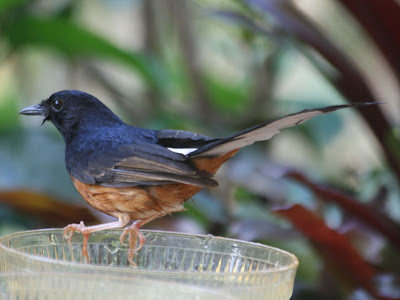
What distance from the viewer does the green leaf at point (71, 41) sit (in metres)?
2.33

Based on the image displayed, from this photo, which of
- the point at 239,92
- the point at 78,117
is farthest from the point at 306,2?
the point at 78,117

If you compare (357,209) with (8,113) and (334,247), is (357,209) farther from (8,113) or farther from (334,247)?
(8,113)

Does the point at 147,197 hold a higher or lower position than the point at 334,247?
higher

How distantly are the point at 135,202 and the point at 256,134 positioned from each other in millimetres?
275

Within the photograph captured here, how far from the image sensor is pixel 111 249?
3.18 ft

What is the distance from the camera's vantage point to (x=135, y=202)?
1.02 meters

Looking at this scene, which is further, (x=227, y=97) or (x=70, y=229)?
(x=227, y=97)

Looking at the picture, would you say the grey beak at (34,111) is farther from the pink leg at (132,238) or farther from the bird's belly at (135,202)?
the pink leg at (132,238)

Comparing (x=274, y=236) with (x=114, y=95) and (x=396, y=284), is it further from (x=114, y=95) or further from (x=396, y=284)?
(x=114, y=95)

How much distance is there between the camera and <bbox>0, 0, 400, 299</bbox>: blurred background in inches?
68.1

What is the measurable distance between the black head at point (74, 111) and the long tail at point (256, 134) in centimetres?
23

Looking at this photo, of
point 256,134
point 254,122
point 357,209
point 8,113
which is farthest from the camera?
point 254,122

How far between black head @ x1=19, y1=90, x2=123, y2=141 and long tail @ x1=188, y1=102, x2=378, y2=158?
232mm

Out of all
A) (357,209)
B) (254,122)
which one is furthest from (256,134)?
(254,122)
